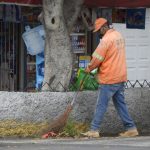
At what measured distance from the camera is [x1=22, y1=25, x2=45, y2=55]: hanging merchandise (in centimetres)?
1182

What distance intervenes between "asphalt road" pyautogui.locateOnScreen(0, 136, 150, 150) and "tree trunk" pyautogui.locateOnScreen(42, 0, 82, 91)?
54.5 inches

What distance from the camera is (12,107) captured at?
33.3 ft

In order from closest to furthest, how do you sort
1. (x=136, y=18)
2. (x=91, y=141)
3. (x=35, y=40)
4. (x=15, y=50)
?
(x=91, y=141)
(x=35, y=40)
(x=15, y=50)
(x=136, y=18)

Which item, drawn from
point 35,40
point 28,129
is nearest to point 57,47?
point 35,40

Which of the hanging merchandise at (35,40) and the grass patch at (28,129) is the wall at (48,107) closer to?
the grass patch at (28,129)

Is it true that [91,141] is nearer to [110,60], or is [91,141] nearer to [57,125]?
[57,125]

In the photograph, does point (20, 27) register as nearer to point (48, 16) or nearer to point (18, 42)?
point (18, 42)

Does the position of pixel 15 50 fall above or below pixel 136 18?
below

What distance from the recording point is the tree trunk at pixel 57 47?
413 inches

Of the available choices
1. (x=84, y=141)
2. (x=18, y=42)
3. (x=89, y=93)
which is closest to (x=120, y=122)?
(x=89, y=93)

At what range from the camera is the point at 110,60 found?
9609mm

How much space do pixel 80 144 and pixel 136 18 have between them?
5.02 meters

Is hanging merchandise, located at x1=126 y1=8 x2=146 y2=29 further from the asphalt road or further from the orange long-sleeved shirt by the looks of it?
the asphalt road

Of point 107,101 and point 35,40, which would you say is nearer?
point 107,101
